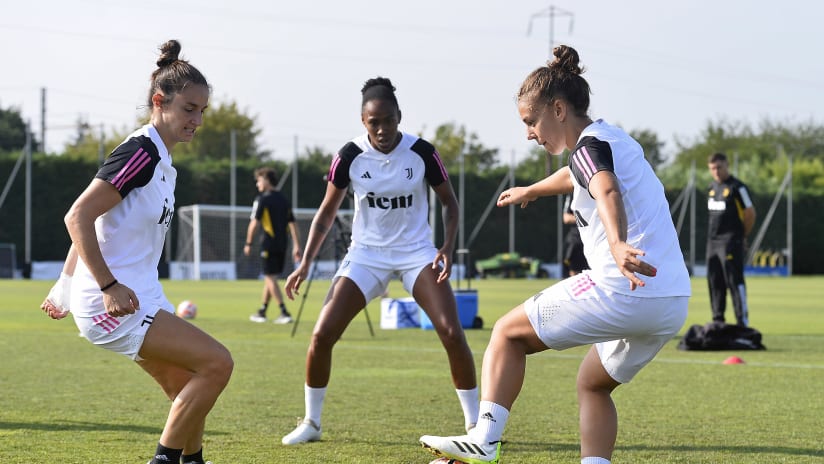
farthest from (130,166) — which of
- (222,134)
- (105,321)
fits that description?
(222,134)

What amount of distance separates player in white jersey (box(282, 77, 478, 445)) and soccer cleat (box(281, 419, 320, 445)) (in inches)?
0.5

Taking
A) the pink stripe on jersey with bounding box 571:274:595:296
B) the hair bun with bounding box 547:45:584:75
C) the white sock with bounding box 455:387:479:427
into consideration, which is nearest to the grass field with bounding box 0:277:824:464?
the white sock with bounding box 455:387:479:427

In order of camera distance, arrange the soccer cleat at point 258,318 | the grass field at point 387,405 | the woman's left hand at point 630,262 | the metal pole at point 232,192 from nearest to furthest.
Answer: the woman's left hand at point 630,262 → the grass field at point 387,405 → the soccer cleat at point 258,318 → the metal pole at point 232,192

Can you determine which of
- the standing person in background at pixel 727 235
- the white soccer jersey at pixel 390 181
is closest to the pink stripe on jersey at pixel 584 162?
the white soccer jersey at pixel 390 181

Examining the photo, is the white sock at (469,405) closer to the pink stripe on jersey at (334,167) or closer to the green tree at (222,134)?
the pink stripe on jersey at (334,167)

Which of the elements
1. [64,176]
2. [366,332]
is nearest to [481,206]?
[64,176]

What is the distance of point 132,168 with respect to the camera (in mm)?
5039

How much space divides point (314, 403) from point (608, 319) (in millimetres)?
2926

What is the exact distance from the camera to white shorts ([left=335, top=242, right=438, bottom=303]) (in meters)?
7.61

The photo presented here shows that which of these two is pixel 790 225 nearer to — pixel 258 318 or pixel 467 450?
pixel 258 318

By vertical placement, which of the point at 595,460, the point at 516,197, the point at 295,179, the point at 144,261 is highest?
the point at 295,179

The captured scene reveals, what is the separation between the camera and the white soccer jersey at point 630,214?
4855mm

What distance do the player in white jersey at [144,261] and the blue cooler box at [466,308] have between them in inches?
440

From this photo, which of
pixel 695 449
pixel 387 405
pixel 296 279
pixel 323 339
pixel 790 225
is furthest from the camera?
pixel 790 225
